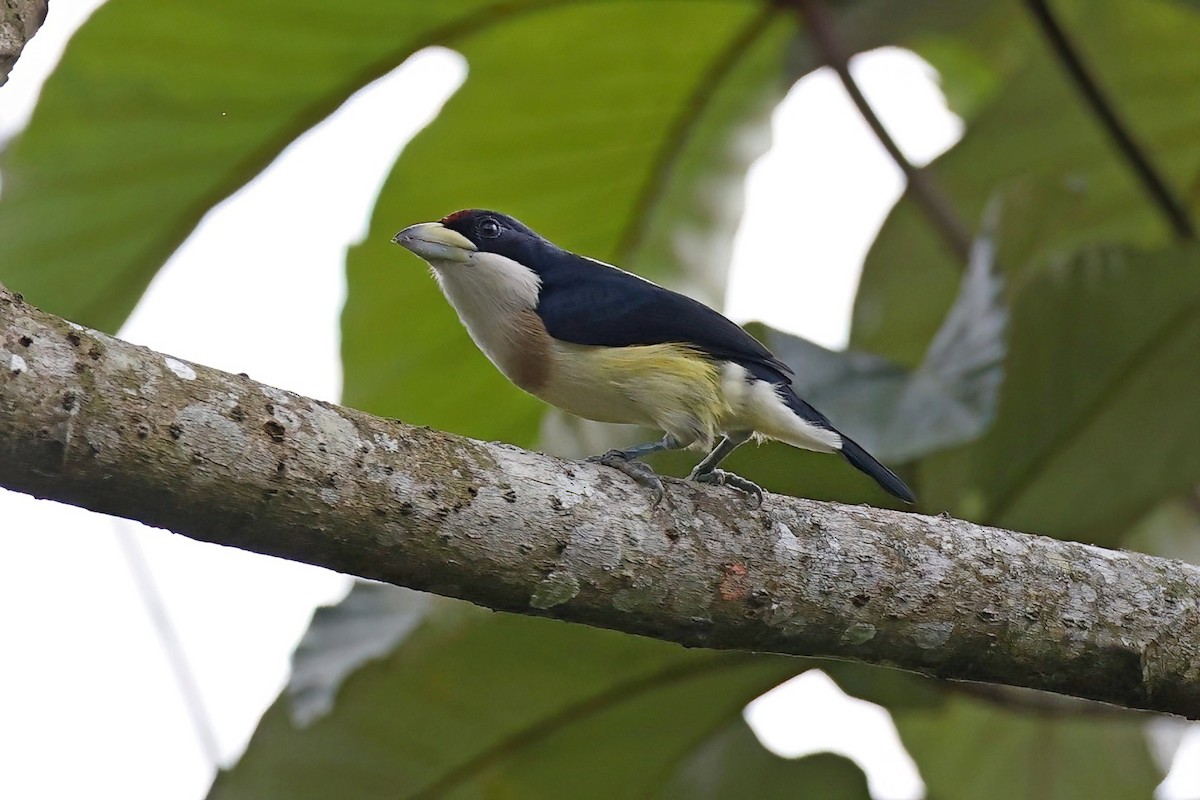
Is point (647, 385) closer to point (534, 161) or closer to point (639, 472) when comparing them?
point (639, 472)

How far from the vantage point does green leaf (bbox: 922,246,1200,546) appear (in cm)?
343

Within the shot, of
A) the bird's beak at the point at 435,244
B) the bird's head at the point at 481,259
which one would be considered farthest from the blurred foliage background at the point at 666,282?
the bird's beak at the point at 435,244

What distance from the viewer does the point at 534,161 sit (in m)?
4.45

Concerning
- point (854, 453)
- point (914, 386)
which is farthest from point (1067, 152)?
point (854, 453)

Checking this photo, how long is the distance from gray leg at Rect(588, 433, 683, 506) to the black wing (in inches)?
8.7

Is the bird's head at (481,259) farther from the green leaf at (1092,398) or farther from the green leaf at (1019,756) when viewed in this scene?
the green leaf at (1019,756)

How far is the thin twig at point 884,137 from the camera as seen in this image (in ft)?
13.4

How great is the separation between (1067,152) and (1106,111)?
4.81ft

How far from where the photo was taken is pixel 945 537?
2385 millimetres

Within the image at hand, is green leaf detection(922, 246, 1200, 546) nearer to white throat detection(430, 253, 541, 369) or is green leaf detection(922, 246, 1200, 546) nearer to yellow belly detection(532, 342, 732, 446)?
yellow belly detection(532, 342, 732, 446)

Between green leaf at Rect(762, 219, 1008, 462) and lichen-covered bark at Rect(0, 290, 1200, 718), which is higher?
lichen-covered bark at Rect(0, 290, 1200, 718)

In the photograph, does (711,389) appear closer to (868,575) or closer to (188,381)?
(868,575)

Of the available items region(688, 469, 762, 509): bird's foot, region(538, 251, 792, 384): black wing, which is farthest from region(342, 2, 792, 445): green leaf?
region(688, 469, 762, 509): bird's foot

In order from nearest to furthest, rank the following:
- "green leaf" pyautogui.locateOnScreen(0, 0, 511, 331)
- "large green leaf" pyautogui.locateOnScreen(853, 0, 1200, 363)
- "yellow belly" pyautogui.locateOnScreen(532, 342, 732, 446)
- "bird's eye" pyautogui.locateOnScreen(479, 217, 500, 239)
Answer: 1. "yellow belly" pyautogui.locateOnScreen(532, 342, 732, 446)
2. "bird's eye" pyautogui.locateOnScreen(479, 217, 500, 239)
3. "green leaf" pyautogui.locateOnScreen(0, 0, 511, 331)
4. "large green leaf" pyautogui.locateOnScreen(853, 0, 1200, 363)
